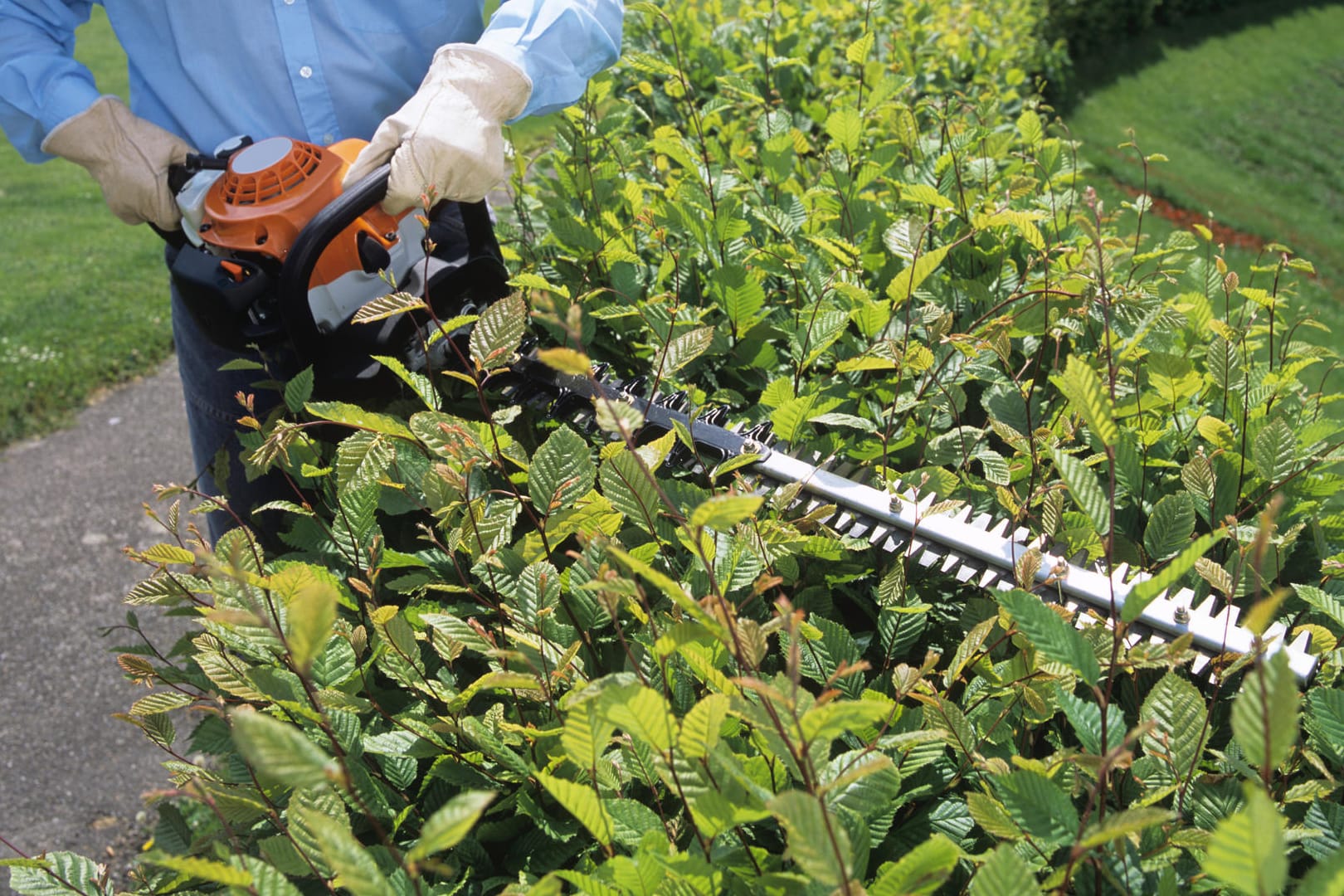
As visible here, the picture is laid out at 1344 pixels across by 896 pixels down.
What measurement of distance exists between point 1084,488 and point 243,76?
2.27 metres

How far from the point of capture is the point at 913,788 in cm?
116

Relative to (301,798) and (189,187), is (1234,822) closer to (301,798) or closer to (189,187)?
(301,798)

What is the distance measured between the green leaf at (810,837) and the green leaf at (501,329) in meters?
0.87

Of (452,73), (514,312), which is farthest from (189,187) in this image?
(514,312)

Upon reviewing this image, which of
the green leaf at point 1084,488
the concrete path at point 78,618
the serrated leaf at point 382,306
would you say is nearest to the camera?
the green leaf at point 1084,488

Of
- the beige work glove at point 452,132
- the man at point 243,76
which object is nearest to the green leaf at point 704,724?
the beige work glove at point 452,132

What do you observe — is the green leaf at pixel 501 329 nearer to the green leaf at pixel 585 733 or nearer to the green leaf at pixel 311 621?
the green leaf at pixel 585 733

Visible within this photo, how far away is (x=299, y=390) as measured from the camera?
167cm

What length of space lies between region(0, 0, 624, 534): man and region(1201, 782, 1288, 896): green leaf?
6.10ft

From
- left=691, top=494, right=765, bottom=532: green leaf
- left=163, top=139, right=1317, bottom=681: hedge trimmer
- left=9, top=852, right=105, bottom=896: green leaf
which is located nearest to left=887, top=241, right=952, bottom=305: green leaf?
left=163, top=139, right=1317, bottom=681: hedge trimmer

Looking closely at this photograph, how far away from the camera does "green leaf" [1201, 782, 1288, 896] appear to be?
2.01 feet

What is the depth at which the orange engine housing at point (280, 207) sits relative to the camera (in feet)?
6.58

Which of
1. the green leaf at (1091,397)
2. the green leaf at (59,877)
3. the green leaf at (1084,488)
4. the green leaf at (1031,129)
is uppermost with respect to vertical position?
the green leaf at (1031,129)

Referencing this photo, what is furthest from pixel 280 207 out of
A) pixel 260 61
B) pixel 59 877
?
pixel 59 877
